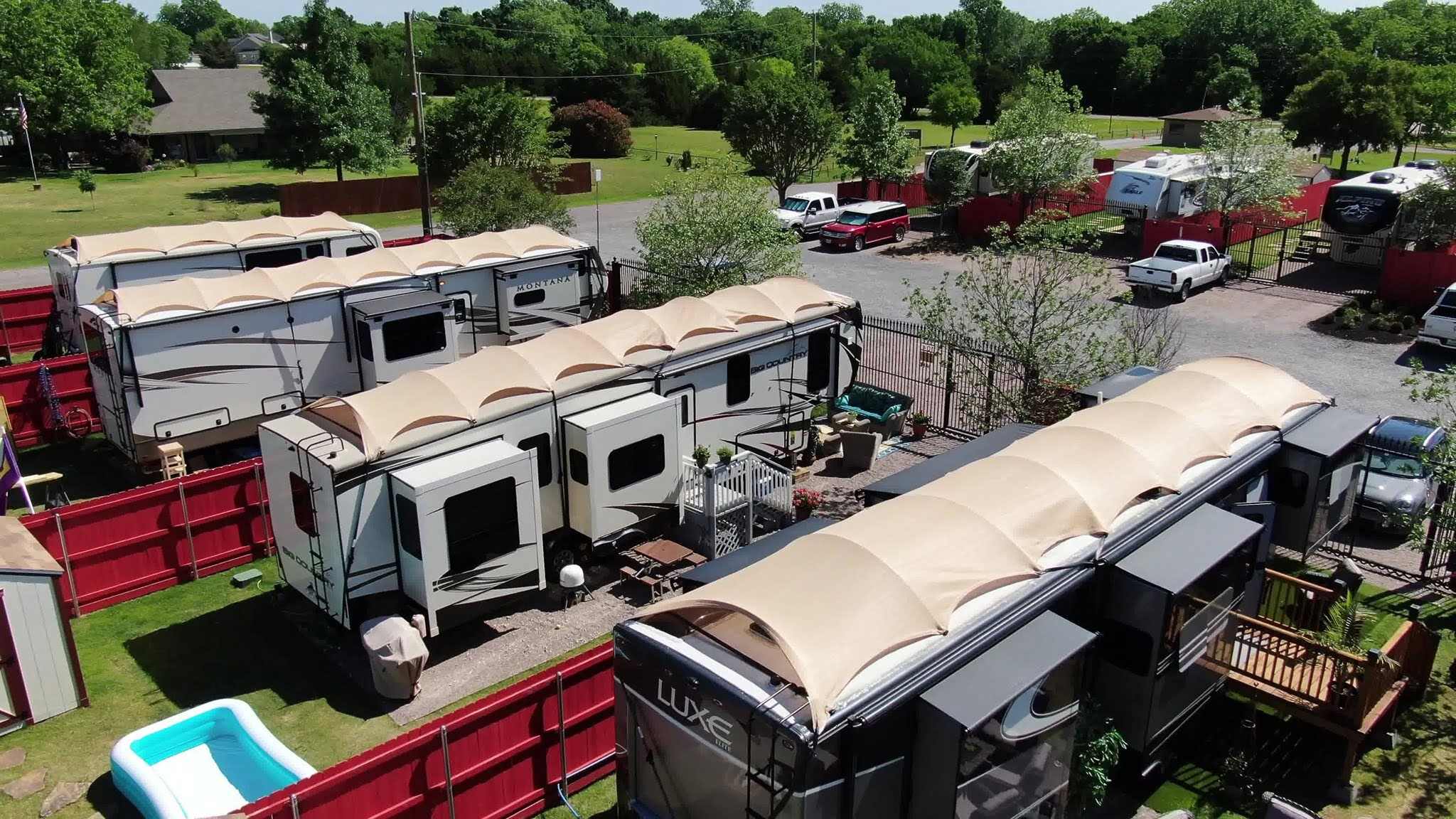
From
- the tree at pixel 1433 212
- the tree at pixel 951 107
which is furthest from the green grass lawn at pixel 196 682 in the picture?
the tree at pixel 951 107

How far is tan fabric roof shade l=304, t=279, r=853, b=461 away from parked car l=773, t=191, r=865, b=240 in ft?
66.8

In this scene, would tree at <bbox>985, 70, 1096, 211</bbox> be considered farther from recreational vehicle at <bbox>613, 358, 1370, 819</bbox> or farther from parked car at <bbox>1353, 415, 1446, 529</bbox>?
recreational vehicle at <bbox>613, 358, 1370, 819</bbox>

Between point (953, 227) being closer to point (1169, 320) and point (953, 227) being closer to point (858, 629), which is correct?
point (1169, 320)

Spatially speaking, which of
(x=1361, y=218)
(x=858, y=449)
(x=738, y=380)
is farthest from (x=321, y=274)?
(x=1361, y=218)

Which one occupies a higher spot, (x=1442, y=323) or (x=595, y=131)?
(x=595, y=131)

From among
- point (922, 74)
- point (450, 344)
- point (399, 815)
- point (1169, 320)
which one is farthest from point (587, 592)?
point (922, 74)

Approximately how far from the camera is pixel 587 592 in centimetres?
1440

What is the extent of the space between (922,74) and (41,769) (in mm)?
97213

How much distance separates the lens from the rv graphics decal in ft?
25.7

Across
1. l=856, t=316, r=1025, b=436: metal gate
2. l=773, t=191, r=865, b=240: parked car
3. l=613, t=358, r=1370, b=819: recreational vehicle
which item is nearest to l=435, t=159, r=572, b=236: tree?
l=856, t=316, r=1025, b=436: metal gate

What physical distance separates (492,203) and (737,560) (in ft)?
65.7

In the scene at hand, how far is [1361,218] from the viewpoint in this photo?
33.7 meters

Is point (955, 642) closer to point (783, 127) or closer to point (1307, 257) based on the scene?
point (1307, 257)

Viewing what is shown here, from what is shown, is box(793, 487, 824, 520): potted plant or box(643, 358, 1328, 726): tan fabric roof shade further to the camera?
box(793, 487, 824, 520): potted plant
